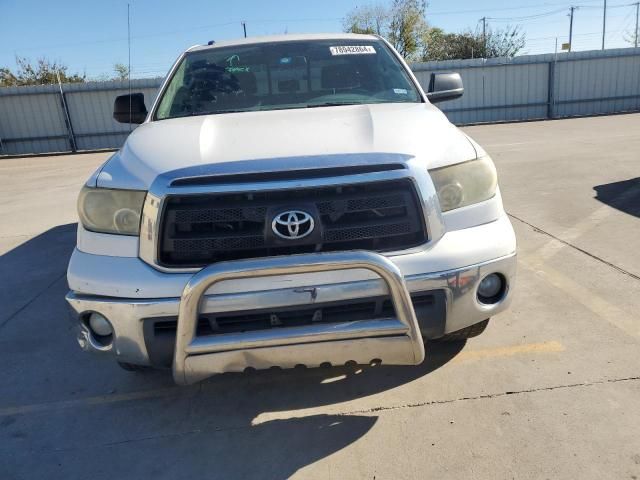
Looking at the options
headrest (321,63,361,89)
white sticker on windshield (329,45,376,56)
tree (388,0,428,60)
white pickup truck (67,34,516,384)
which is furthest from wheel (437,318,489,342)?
tree (388,0,428,60)

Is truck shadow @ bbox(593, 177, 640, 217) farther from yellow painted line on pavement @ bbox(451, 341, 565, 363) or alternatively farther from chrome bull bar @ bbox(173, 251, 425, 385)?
chrome bull bar @ bbox(173, 251, 425, 385)

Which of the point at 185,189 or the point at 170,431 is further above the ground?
the point at 185,189

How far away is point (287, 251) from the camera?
86.4 inches

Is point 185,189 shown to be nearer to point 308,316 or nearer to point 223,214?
point 223,214

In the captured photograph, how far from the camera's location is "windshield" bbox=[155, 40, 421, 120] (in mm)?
3484

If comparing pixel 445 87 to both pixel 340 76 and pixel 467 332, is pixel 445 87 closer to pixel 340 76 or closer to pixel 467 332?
pixel 340 76

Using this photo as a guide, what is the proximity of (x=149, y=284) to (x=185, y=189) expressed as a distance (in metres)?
0.43

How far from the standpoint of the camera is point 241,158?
226 centimetres

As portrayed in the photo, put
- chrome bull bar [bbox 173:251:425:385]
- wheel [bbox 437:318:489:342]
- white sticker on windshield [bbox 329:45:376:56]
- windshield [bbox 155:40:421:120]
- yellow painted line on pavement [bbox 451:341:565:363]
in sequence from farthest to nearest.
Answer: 1. white sticker on windshield [bbox 329:45:376:56]
2. windshield [bbox 155:40:421:120]
3. yellow painted line on pavement [bbox 451:341:565:363]
4. wheel [bbox 437:318:489:342]
5. chrome bull bar [bbox 173:251:425:385]

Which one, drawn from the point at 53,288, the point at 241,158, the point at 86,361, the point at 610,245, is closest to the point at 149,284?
the point at 241,158

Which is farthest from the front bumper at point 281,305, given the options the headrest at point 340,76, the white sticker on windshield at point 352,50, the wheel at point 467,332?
the white sticker on windshield at point 352,50

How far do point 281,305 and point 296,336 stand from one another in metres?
0.14

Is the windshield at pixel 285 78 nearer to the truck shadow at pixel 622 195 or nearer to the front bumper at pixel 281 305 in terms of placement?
the front bumper at pixel 281 305

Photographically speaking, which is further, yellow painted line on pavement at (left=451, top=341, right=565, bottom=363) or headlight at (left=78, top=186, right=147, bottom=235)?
yellow painted line on pavement at (left=451, top=341, right=565, bottom=363)
